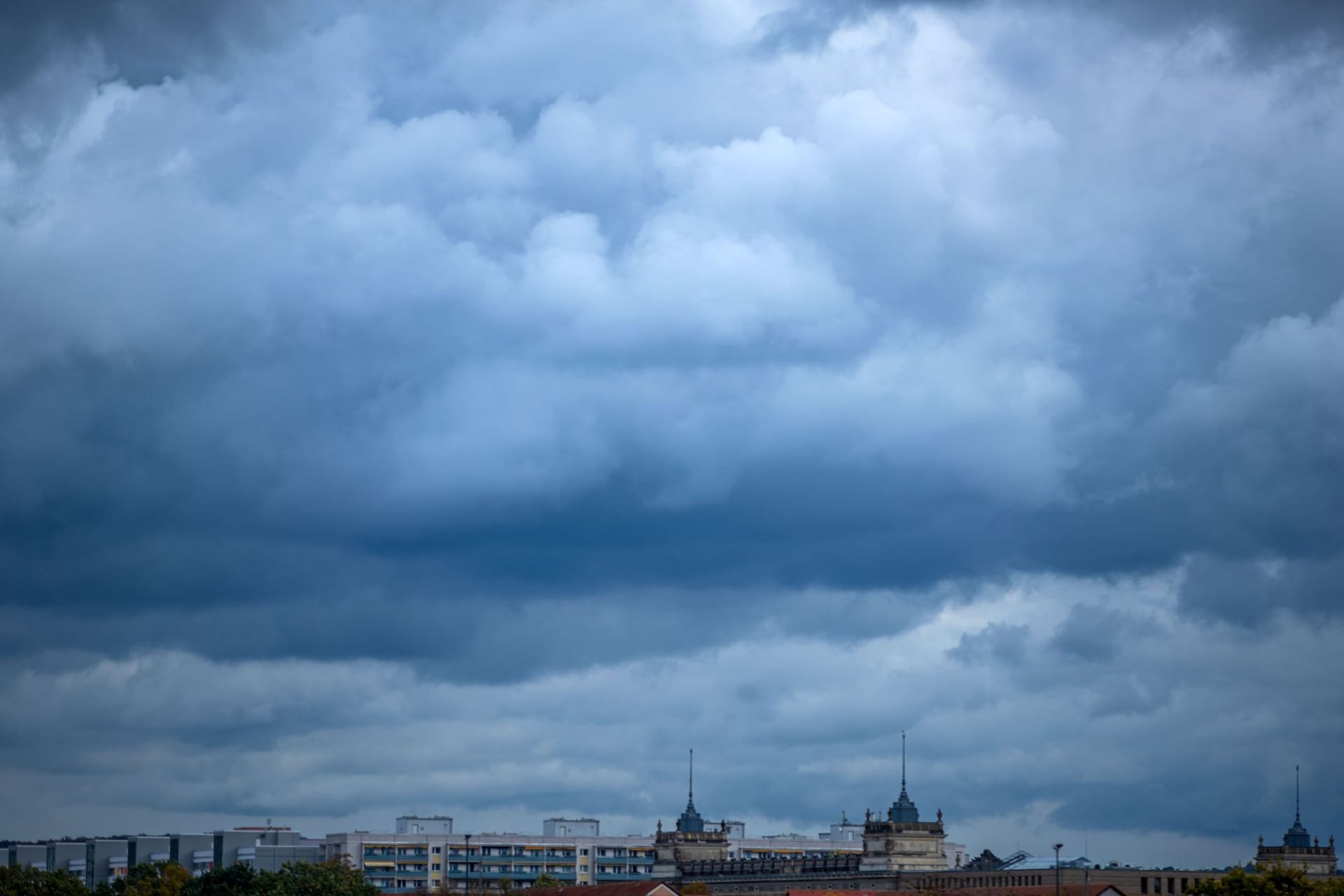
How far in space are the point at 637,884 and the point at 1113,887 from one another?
47.3 m

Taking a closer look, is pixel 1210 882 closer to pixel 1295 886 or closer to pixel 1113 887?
pixel 1295 886

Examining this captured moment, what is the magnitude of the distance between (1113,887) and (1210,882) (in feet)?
114

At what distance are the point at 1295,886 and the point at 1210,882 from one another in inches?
459

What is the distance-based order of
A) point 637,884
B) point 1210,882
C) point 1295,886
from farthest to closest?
1. point 637,884
2. point 1210,882
3. point 1295,886

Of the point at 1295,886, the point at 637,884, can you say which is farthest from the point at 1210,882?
the point at 637,884

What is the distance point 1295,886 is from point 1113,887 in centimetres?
4590

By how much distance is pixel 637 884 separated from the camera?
19850 cm

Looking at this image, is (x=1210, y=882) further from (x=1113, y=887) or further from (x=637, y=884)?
(x=637, y=884)

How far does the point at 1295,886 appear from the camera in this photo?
506 ft

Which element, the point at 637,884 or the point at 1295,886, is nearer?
the point at 1295,886

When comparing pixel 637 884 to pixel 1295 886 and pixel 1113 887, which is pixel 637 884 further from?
pixel 1295 886

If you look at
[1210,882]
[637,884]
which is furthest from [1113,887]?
[637,884]

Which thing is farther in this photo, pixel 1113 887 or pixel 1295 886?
pixel 1113 887

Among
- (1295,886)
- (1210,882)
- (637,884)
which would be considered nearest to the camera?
(1295,886)
